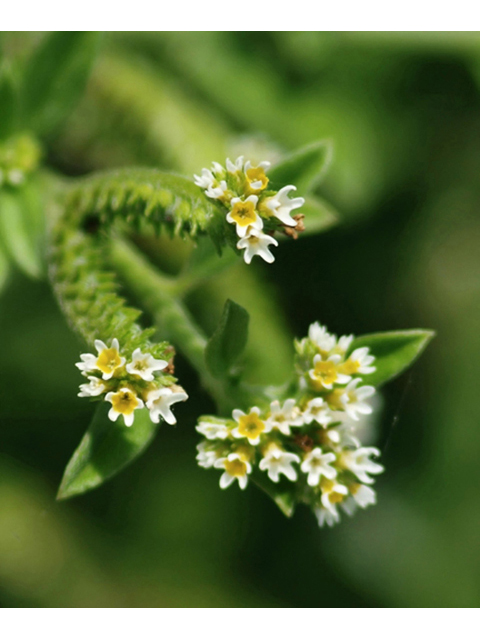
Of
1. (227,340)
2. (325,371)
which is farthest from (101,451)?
(325,371)

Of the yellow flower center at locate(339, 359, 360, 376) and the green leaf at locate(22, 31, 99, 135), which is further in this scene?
the green leaf at locate(22, 31, 99, 135)

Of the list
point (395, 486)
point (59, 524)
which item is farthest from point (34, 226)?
point (395, 486)

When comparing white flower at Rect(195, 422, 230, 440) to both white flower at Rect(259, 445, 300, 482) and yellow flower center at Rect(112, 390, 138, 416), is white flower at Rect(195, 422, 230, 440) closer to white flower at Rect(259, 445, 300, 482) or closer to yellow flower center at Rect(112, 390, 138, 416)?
white flower at Rect(259, 445, 300, 482)

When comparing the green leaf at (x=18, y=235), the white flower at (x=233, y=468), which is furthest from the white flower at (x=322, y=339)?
the green leaf at (x=18, y=235)

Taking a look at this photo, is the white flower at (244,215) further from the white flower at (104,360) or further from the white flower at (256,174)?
the white flower at (104,360)

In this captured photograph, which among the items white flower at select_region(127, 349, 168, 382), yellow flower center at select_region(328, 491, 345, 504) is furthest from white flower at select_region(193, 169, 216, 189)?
yellow flower center at select_region(328, 491, 345, 504)

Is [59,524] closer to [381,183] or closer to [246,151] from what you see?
[246,151]
